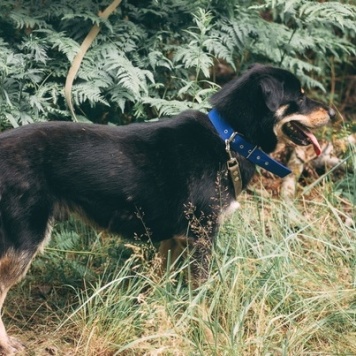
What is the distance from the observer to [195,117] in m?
4.68

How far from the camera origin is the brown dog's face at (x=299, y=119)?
188 inches

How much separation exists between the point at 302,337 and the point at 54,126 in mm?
1869

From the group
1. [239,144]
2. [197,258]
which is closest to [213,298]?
[197,258]

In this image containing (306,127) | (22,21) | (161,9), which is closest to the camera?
(306,127)

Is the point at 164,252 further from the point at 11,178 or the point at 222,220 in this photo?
the point at 11,178

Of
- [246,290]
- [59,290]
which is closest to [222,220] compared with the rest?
[246,290]

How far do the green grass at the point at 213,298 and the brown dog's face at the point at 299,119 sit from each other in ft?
1.80

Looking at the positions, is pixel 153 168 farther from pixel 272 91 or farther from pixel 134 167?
pixel 272 91

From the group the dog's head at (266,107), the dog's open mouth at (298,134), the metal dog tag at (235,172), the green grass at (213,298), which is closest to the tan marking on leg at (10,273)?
the green grass at (213,298)

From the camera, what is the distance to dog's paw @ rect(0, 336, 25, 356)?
418 centimetres

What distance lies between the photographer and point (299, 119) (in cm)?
482

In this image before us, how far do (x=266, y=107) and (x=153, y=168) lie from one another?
33.4 inches

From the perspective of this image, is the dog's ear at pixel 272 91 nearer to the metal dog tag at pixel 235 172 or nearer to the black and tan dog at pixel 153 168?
the black and tan dog at pixel 153 168

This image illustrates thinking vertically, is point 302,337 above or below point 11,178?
below
